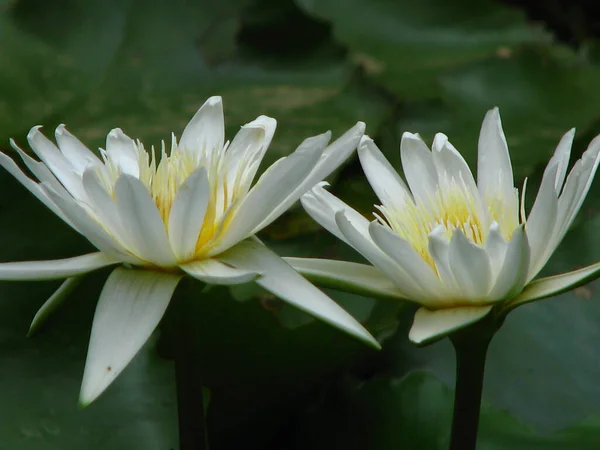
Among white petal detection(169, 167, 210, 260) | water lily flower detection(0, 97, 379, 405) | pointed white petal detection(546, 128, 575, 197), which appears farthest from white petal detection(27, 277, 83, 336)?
pointed white petal detection(546, 128, 575, 197)

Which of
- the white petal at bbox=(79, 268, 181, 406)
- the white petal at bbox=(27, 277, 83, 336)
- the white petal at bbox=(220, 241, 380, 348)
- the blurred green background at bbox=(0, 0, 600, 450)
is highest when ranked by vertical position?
the white petal at bbox=(220, 241, 380, 348)

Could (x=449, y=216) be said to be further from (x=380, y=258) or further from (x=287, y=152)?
(x=287, y=152)

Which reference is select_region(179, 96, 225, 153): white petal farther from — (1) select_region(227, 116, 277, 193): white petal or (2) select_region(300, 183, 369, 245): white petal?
(2) select_region(300, 183, 369, 245): white petal

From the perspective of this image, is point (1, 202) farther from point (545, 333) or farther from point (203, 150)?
point (545, 333)

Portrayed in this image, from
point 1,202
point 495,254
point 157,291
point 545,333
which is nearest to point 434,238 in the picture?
point 495,254

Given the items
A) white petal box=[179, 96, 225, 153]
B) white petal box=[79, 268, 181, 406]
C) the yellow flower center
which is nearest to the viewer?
white petal box=[79, 268, 181, 406]

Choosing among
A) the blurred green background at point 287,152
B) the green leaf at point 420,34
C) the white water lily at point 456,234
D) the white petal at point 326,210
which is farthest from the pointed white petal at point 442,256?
the green leaf at point 420,34
